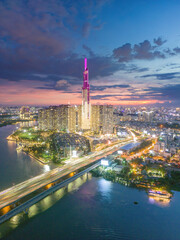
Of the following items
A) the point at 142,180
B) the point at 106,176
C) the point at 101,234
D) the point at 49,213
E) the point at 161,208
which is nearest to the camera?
the point at 101,234

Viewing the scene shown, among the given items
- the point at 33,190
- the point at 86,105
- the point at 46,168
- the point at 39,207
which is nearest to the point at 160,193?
the point at 39,207

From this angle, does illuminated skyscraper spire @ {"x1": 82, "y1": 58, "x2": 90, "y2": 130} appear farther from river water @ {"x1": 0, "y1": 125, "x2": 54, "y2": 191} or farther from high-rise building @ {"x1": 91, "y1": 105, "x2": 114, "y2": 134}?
river water @ {"x1": 0, "y1": 125, "x2": 54, "y2": 191}

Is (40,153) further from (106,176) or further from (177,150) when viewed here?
(177,150)

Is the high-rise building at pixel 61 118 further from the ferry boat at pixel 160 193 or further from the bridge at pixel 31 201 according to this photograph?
the ferry boat at pixel 160 193

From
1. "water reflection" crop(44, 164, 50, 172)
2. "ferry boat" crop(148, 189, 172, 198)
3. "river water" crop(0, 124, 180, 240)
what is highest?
"water reflection" crop(44, 164, 50, 172)

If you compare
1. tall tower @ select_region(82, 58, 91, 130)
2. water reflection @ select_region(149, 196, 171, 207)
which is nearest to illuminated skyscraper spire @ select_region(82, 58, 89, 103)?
tall tower @ select_region(82, 58, 91, 130)

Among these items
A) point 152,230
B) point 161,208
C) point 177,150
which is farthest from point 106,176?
point 177,150

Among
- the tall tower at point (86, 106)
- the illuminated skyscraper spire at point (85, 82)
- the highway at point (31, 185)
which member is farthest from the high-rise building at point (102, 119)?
the highway at point (31, 185)

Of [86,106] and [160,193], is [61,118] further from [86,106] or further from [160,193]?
[160,193]
